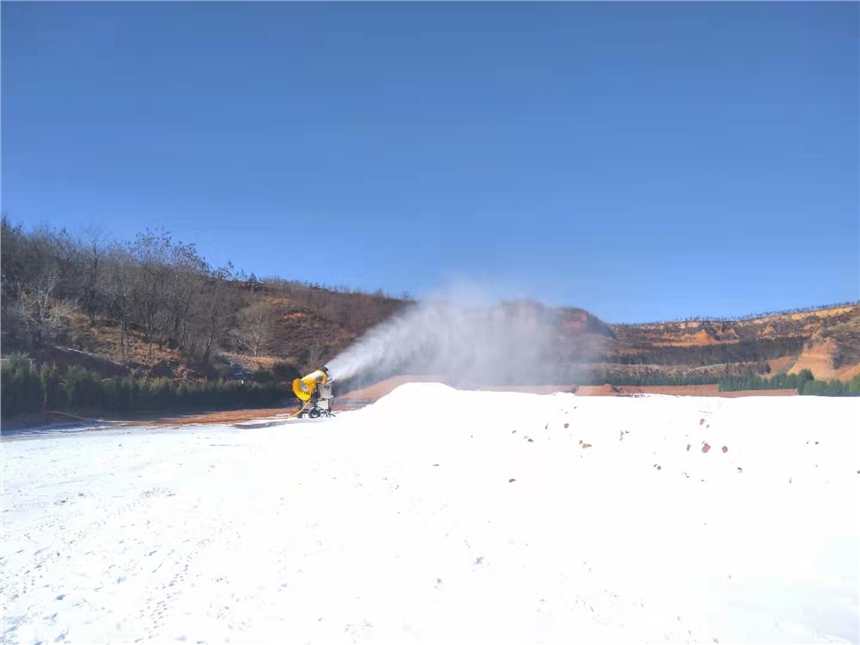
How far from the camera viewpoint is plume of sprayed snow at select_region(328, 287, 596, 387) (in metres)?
30.0

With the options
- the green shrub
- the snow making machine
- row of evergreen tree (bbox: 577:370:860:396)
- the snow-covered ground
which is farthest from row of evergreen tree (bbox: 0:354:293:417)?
row of evergreen tree (bbox: 577:370:860:396)

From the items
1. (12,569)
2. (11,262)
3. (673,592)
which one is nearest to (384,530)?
(673,592)

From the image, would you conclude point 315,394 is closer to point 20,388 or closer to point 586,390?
point 586,390

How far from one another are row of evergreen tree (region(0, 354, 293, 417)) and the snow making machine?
28.9 feet

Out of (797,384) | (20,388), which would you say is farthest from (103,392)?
(797,384)

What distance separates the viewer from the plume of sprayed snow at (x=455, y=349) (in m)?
30.0

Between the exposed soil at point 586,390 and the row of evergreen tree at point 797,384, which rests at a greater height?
the row of evergreen tree at point 797,384

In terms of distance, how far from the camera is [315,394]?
21.7m

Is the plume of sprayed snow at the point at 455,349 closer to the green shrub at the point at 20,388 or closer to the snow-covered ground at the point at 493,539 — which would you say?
the green shrub at the point at 20,388

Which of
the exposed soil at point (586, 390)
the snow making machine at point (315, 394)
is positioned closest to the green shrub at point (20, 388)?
the snow making machine at point (315, 394)

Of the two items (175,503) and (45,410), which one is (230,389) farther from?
(175,503)

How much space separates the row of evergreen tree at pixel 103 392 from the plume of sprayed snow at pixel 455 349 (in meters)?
5.82

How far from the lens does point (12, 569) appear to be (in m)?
6.68

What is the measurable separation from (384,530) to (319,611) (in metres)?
2.29
